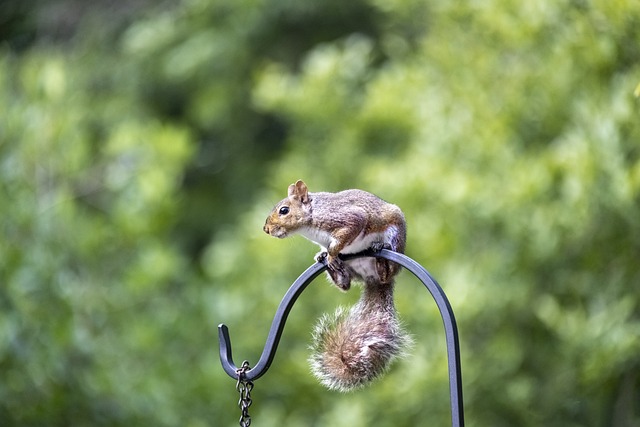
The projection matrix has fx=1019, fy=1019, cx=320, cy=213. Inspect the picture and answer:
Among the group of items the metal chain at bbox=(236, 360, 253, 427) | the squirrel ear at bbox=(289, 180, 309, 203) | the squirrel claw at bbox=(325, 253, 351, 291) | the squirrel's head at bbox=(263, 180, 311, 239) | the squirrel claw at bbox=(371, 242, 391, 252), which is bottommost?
the metal chain at bbox=(236, 360, 253, 427)

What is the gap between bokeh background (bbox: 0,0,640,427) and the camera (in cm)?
305

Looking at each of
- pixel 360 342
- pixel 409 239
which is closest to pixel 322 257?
pixel 360 342

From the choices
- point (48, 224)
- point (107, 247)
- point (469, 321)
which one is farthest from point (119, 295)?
point (469, 321)

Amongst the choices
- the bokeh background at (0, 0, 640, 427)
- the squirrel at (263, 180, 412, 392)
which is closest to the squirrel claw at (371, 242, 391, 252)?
the squirrel at (263, 180, 412, 392)

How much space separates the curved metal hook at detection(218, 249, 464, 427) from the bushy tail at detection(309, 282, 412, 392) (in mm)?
67

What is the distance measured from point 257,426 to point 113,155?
1.36m

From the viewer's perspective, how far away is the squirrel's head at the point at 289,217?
174 cm

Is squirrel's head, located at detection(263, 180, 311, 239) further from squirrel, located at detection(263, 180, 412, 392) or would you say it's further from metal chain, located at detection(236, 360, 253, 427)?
metal chain, located at detection(236, 360, 253, 427)

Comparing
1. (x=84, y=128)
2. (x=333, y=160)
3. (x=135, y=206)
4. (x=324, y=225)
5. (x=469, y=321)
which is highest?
(x=84, y=128)

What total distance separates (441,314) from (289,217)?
0.34m

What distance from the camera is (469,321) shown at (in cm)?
338

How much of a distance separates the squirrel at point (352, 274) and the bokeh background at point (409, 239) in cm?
98

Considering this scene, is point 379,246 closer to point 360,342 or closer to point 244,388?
point 360,342

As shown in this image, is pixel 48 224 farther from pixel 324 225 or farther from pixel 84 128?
pixel 324 225
